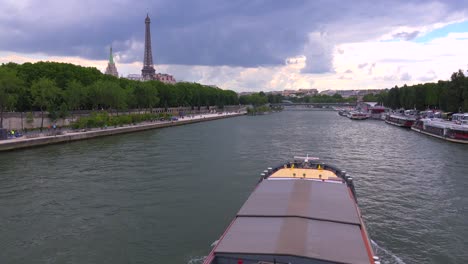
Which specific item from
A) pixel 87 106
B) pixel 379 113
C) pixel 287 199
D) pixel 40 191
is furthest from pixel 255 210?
pixel 379 113

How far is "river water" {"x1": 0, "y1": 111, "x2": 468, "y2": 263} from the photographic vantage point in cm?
1535

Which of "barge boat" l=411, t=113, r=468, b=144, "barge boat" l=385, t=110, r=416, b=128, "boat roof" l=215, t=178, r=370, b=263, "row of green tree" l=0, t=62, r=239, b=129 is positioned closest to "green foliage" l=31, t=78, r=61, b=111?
"row of green tree" l=0, t=62, r=239, b=129

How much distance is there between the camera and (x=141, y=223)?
59.4ft

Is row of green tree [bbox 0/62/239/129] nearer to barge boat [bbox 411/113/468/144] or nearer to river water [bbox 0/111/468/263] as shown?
river water [bbox 0/111/468/263]

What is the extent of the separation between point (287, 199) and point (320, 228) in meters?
2.42

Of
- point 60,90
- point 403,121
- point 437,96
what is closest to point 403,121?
point 403,121

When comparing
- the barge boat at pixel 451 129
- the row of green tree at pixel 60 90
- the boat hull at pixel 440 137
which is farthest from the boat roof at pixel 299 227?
the row of green tree at pixel 60 90

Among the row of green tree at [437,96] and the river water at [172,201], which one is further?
the row of green tree at [437,96]

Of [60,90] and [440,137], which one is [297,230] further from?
[60,90]

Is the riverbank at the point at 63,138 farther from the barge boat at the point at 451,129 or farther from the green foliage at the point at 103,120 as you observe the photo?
the barge boat at the point at 451,129

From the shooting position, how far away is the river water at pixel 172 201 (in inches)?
604

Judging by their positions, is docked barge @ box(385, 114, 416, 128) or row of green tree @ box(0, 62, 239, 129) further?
docked barge @ box(385, 114, 416, 128)

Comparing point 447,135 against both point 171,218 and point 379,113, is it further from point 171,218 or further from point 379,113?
point 379,113

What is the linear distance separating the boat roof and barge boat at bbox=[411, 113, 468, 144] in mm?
47134
